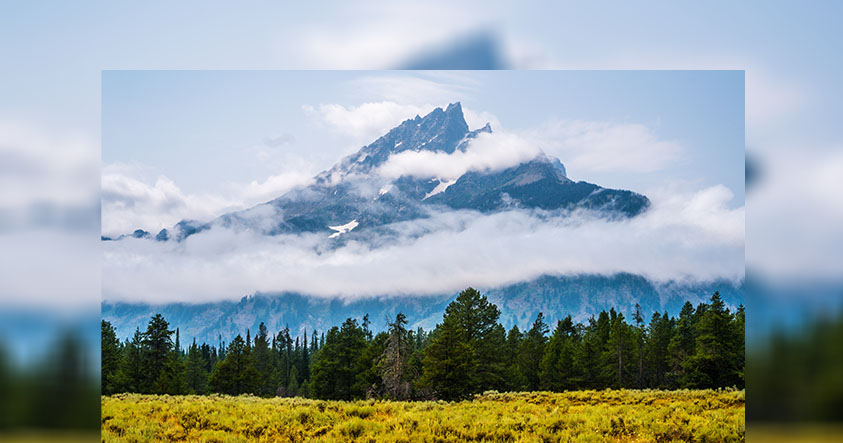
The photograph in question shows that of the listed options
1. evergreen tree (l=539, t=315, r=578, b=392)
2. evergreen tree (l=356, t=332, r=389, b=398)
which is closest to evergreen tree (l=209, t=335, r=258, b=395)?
evergreen tree (l=356, t=332, r=389, b=398)

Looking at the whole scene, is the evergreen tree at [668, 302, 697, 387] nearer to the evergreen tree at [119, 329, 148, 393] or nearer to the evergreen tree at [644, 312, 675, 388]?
the evergreen tree at [644, 312, 675, 388]

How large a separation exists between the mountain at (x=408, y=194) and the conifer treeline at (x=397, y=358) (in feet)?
6.06

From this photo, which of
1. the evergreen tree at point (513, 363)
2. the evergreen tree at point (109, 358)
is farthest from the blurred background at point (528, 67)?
the evergreen tree at point (513, 363)

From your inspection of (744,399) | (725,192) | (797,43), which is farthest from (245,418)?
(797,43)

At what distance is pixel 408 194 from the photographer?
30.3 feet

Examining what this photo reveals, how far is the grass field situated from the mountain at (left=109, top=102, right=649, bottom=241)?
3.16 meters

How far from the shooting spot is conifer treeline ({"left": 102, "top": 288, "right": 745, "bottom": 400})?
9.16 meters

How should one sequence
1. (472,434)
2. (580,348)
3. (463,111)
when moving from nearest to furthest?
(472,434) → (463,111) → (580,348)

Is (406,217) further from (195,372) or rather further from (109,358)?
(109,358)

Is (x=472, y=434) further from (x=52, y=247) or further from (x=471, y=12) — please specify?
(x=52, y=247)

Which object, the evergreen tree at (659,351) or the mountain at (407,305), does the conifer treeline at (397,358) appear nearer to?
the evergreen tree at (659,351)

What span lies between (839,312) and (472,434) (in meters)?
7.27

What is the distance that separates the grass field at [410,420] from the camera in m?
8.17

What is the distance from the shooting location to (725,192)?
29.0 ft
